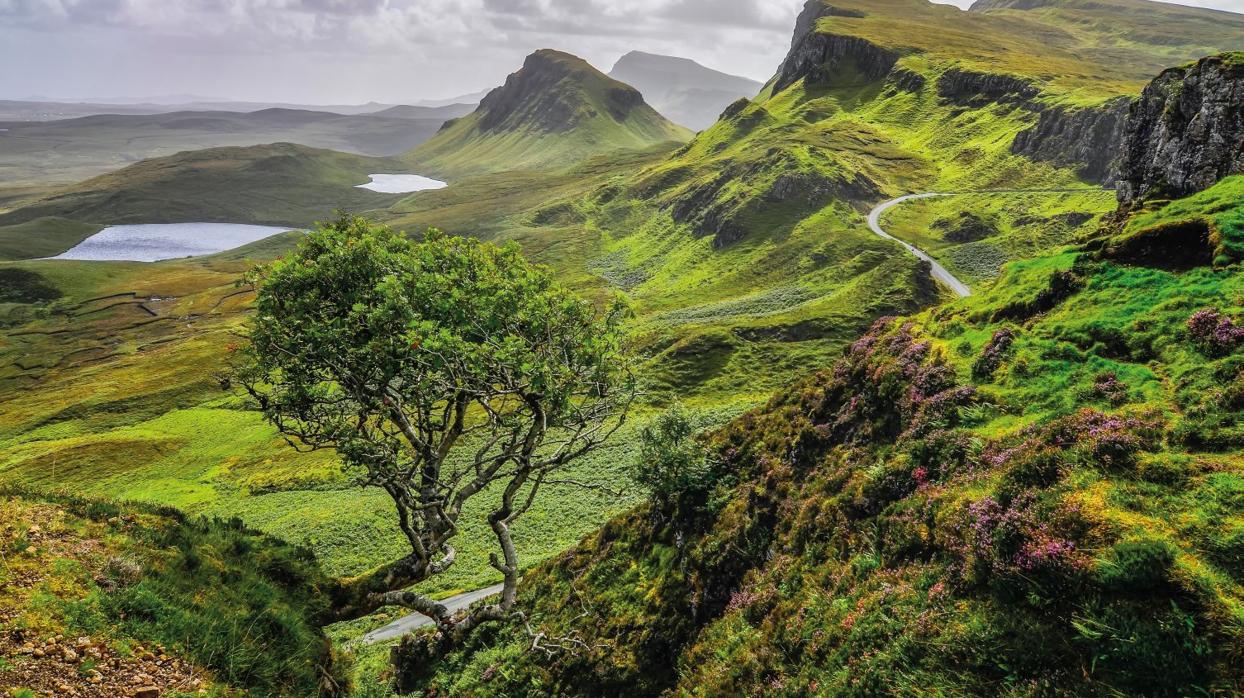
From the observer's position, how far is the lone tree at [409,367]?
16.2 metres

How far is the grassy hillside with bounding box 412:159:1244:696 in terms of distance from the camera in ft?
31.4

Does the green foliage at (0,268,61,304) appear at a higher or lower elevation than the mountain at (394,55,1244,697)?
lower

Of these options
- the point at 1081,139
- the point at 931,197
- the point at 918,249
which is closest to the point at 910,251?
the point at 918,249

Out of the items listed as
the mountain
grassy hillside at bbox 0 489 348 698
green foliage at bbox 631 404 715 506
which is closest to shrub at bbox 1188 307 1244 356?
the mountain

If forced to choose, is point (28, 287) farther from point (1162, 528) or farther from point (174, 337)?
point (1162, 528)

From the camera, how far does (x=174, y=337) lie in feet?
508

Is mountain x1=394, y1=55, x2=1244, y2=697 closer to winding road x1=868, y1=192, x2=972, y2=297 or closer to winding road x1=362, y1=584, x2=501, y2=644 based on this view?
winding road x1=362, y1=584, x2=501, y2=644

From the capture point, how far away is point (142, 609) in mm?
11203

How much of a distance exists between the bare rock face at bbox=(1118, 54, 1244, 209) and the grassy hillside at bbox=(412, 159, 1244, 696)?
43.8ft

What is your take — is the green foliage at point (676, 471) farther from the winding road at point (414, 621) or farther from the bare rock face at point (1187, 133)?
the bare rock face at point (1187, 133)

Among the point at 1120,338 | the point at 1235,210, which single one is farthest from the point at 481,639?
the point at 1235,210

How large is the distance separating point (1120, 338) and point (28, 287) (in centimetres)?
28694

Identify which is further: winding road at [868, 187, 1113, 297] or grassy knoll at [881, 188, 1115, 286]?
grassy knoll at [881, 188, 1115, 286]

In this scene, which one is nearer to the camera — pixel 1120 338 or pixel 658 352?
pixel 1120 338
